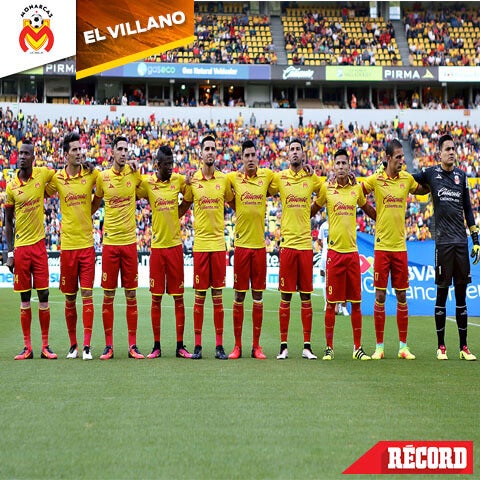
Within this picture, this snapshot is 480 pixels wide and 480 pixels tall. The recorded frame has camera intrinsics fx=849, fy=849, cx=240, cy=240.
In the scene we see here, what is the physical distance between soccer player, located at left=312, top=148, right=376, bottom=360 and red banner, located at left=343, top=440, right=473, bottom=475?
15.6 feet

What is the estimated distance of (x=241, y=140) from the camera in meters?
45.3

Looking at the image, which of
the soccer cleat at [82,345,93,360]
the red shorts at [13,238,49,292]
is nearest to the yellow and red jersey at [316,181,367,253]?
the soccer cleat at [82,345,93,360]

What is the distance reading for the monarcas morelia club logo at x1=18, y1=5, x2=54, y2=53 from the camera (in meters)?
39.5

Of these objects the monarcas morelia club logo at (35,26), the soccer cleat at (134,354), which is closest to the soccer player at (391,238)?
the soccer cleat at (134,354)

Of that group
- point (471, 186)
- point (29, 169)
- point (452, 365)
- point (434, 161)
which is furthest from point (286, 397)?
point (434, 161)

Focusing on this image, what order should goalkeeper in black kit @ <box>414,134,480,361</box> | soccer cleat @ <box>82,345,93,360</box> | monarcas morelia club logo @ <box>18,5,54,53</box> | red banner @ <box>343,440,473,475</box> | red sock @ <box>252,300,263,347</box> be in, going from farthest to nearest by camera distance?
monarcas morelia club logo @ <box>18,5,54,53</box>
goalkeeper in black kit @ <box>414,134,480,361</box>
red sock @ <box>252,300,263,347</box>
soccer cleat @ <box>82,345,93,360</box>
red banner @ <box>343,440,473,475</box>

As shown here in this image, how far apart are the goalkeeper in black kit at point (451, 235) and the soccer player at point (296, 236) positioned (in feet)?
5.20

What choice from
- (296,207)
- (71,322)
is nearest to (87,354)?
(71,322)

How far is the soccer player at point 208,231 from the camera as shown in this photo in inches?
400

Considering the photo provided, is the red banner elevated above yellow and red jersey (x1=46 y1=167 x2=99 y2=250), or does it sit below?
below

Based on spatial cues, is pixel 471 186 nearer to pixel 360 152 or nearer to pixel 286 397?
pixel 360 152

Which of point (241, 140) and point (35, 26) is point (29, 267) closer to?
point (35, 26)

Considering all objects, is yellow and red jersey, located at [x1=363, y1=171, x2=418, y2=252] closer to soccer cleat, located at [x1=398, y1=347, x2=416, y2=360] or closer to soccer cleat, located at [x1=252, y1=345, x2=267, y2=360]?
soccer cleat, located at [x1=398, y1=347, x2=416, y2=360]

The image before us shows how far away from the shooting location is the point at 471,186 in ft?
134
